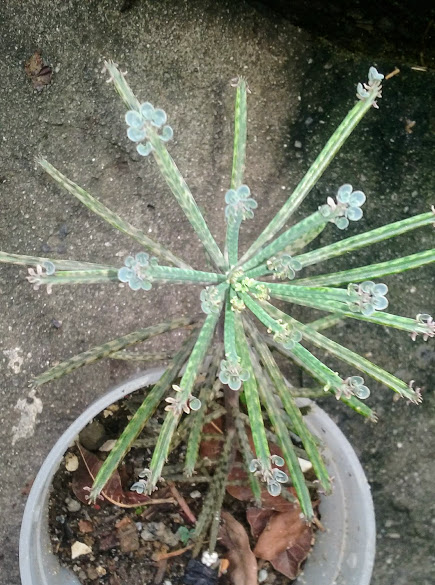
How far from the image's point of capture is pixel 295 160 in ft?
6.64

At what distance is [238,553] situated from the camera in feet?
5.65

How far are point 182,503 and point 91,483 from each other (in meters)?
0.25

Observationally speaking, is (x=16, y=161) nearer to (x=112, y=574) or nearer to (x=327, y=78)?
(x=327, y=78)

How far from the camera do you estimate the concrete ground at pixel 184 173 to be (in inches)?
75.4

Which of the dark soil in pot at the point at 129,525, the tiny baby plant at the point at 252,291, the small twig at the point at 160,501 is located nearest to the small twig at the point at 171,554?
the dark soil in pot at the point at 129,525

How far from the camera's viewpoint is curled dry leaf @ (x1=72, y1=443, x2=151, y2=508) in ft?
5.64

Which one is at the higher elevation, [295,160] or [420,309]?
[295,160]

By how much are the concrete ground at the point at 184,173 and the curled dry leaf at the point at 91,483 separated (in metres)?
0.22

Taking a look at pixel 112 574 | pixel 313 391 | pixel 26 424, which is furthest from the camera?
pixel 26 424

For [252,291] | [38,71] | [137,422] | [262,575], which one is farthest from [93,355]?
[38,71]

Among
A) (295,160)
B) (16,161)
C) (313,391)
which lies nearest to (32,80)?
(16,161)

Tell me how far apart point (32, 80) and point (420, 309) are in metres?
Answer: 1.37

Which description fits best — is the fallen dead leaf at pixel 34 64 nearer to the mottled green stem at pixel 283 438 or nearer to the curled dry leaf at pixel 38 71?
the curled dry leaf at pixel 38 71

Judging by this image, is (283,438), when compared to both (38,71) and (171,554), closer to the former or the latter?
(171,554)
